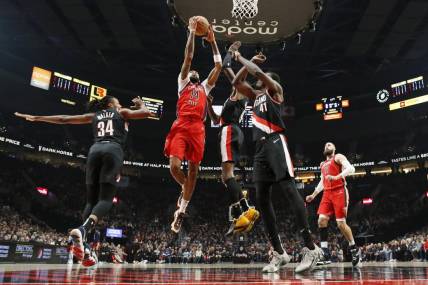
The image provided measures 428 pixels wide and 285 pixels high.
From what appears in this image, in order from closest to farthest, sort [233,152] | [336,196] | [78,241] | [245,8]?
[78,241] → [233,152] → [336,196] → [245,8]

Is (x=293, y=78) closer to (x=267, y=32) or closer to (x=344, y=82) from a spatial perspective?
(x=344, y=82)

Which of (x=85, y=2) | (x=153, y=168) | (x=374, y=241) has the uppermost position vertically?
(x=85, y=2)

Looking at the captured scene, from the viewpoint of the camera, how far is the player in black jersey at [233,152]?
4971mm

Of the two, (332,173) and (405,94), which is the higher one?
(405,94)

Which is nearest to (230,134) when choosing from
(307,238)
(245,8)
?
(307,238)

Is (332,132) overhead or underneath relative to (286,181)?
overhead

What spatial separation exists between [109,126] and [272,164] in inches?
84.4

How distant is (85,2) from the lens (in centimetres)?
1827

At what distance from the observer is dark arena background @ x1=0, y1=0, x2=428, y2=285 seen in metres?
19.6

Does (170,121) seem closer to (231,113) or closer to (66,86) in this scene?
(66,86)

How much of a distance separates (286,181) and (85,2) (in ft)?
54.3

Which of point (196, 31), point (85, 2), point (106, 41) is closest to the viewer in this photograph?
point (196, 31)

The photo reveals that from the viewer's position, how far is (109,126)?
5184 millimetres

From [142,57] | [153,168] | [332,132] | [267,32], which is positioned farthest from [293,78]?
[267,32]
